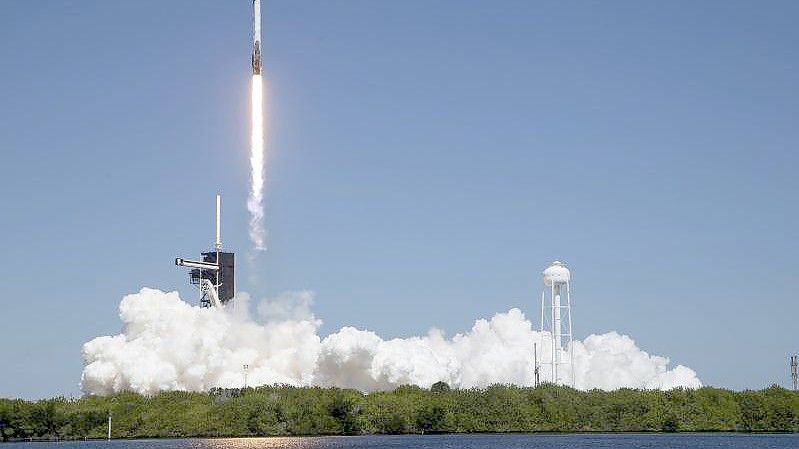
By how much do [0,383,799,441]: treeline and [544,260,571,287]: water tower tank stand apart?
462 inches

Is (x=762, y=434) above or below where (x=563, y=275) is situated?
below

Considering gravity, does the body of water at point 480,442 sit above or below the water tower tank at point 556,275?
below

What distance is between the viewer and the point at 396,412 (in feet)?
599

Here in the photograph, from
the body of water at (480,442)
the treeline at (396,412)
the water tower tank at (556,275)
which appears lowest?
the body of water at (480,442)

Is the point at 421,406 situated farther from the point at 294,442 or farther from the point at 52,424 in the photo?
the point at 52,424

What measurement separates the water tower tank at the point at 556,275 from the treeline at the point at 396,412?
1173cm

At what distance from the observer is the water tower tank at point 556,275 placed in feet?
632

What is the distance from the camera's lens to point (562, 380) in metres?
196

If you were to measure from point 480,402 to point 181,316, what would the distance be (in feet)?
115

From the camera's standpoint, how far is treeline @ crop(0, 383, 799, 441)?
182 metres

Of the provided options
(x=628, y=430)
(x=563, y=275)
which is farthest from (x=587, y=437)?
(x=563, y=275)

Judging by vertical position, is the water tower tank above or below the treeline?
above

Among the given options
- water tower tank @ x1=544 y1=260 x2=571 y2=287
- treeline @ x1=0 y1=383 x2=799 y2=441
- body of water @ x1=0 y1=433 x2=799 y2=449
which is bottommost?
body of water @ x1=0 y1=433 x2=799 y2=449

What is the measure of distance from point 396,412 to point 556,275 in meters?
23.8
